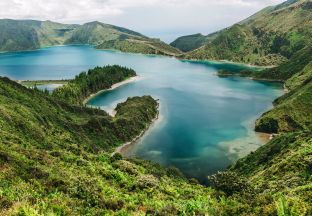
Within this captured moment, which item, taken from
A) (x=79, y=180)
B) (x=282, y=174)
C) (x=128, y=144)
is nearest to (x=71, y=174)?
(x=79, y=180)

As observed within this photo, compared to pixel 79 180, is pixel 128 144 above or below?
below

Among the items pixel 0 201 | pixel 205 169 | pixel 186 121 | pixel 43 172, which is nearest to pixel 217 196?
pixel 43 172

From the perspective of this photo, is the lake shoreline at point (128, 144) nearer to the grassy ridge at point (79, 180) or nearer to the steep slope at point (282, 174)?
the grassy ridge at point (79, 180)

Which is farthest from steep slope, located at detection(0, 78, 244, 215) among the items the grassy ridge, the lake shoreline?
the lake shoreline

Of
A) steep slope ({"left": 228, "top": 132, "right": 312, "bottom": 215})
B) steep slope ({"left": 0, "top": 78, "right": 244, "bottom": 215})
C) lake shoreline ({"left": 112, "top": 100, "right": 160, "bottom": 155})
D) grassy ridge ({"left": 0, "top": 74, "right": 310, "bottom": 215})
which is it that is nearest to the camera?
steep slope ({"left": 228, "top": 132, "right": 312, "bottom": 215})

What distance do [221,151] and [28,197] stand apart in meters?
91.6

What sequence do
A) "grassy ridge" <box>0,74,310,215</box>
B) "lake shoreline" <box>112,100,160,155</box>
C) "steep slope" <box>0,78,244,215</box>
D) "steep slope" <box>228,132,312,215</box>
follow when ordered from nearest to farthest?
"steep slope" <box>228,132,312,215</box> → "grassy ridge" <box>0,74,310,215</box> → "steep slope" <box>0,78,244,215</box> → "lake shoreline" <box>112,100,160,155</box>

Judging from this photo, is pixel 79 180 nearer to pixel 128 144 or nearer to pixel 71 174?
pixel 71 174

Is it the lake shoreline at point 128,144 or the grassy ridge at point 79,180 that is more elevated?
the grassy ridge at point 79,180

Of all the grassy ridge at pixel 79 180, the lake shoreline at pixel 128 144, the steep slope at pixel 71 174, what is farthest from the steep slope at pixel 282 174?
the lake shoreline at pixel 128 144

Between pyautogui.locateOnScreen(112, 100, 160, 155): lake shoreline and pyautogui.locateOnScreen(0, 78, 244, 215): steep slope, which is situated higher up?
pyautogui.locateOnScreen(0, 78, 244, 215): steep slope

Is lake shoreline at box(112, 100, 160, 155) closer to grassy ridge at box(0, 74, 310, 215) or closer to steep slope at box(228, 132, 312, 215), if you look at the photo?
grassy ridge at box(0, 74, 310, 215)

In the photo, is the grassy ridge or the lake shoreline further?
the lake shoreline

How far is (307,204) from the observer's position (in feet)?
112
